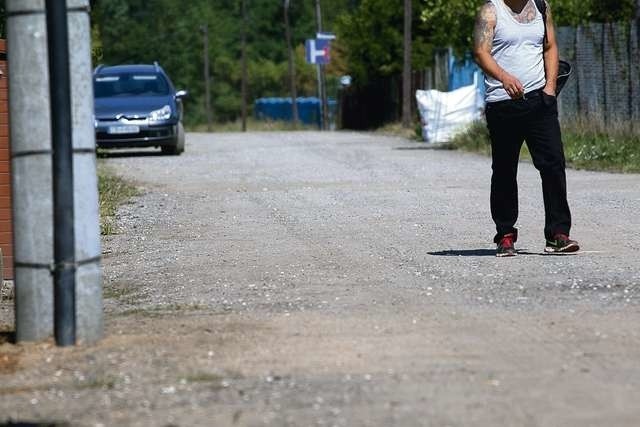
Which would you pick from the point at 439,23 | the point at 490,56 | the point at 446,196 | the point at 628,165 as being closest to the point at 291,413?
the point at 490,56

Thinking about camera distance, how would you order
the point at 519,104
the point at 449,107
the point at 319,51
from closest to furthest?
the point at 519,104
the point at 449,107
the point at 319,51

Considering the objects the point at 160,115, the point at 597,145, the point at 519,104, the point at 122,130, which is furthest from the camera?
the point at 160,115

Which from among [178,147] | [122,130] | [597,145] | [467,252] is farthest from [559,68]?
[178,147]

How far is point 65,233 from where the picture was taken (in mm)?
6438

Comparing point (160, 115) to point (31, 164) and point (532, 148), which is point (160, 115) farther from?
point (31, 164)

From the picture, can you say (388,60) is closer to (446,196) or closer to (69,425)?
(446,196)

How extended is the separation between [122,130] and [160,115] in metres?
0.72

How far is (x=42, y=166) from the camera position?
256 inches

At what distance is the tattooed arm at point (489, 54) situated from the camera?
9438 millimetres

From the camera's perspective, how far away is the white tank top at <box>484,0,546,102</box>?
9.52 meters

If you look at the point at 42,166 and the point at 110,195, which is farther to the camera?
the point at 110,195

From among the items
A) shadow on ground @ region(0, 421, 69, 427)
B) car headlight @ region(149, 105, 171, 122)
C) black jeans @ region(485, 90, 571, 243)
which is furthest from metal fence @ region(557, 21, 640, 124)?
shadow on ground @ region(0, 421, 69, 427)

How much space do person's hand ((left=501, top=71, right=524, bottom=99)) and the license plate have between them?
16.7m

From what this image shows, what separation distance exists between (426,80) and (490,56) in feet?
103
